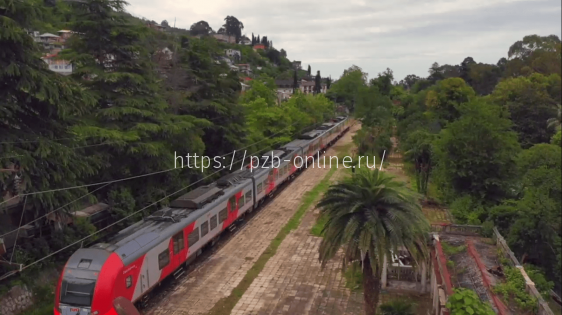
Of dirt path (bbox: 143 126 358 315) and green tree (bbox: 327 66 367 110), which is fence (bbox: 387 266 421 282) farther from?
green tree (bbox: 327 66 367 110)

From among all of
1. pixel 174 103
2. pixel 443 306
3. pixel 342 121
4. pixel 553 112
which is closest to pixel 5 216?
pixel 174 103

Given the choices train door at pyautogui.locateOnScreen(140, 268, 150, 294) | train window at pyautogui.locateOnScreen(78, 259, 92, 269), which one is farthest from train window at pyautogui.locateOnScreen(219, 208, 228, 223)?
train window at pyautogui.locateOnScreen(78, 259, 92, 269)

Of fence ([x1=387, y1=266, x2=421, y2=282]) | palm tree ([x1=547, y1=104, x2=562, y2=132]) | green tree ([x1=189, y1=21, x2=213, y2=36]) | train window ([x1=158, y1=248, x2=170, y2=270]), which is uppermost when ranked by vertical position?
green tree ([x1=189, y1=21, x2=213, y2=36])

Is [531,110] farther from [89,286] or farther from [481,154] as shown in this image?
[89,286]

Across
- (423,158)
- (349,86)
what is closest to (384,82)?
(349,86)

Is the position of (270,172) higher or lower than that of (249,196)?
higher

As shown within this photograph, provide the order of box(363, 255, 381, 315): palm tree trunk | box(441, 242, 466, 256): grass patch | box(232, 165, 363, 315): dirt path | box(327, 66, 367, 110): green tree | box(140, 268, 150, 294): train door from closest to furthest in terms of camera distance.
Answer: box(363, 255, 381, 315): palm tree trunk, box(140, 268, 150, 294): train door, box(232, 165, 363, 315): dirt path, box(441, 242, 466, 256): grass patch, box(327, 66, 367, 110): green tree
